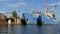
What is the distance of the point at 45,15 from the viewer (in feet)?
316

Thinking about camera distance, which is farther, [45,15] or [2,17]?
[45,15]

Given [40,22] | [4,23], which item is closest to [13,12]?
[4,23]

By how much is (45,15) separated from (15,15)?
17116 millimetres

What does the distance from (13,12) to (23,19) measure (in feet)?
18.8

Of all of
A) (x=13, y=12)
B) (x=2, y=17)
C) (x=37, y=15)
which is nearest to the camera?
(x=2, y=17)

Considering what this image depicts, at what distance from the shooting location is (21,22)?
87750 millimetres

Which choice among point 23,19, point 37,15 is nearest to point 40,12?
point 37,15

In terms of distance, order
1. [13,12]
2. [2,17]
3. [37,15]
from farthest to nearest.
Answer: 1. [37,15]
2. [13,12]
3. [2,17]

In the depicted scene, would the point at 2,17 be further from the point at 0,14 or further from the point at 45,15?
the point at 45,15

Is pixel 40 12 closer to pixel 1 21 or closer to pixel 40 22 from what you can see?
pixel 40 22

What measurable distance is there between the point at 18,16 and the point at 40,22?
10.7 m

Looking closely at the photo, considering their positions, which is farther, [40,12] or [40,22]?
[40,12]

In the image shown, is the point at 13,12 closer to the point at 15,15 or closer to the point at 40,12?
the point at 15,15

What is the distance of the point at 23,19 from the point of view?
88.7m
